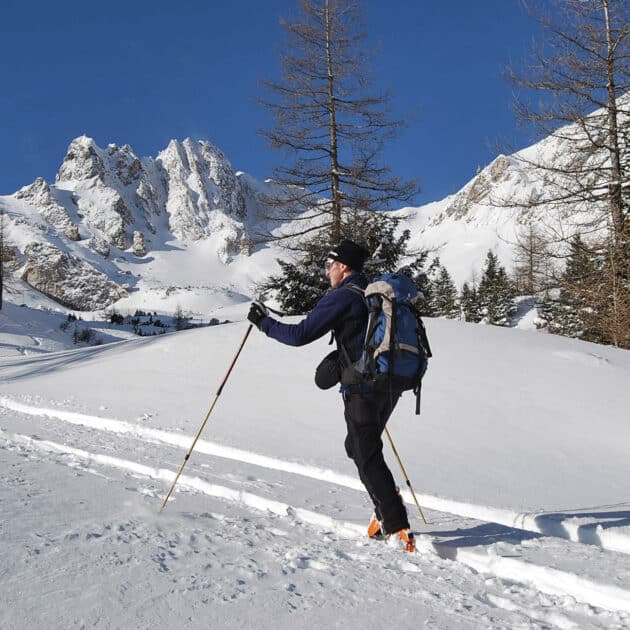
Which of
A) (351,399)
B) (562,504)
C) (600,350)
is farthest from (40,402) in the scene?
(600,350)

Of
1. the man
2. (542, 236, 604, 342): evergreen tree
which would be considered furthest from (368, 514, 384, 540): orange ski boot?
(542, 236, 604, 342): evergreen tree

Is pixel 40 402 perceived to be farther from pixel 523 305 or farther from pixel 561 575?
pixel 523 305

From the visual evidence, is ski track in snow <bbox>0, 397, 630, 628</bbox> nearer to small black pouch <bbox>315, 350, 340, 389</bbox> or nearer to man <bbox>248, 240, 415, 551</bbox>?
man <bbox>248, 240, 415, 551</bbox>

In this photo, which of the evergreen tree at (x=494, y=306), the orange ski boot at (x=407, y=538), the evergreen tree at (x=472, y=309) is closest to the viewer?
the orange ski boot at (x=407, y=538)

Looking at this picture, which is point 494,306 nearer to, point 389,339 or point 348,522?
point 348,522

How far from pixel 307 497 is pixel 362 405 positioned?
1330mm

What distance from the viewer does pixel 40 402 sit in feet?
26.6

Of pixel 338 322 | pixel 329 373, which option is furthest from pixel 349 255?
pixel 329 373

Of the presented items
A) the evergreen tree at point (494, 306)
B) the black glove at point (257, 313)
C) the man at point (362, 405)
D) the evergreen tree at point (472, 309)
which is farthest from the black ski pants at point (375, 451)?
the evergreen tree at point (472, 309)

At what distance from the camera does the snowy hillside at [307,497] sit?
7.33 ft

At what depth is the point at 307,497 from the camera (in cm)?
396

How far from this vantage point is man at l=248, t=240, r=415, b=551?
9.78 ft

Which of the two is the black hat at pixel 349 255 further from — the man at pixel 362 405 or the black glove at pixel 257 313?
the black glove at pixel 257 313

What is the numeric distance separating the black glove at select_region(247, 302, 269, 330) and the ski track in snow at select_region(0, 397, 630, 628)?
53.0 inches
